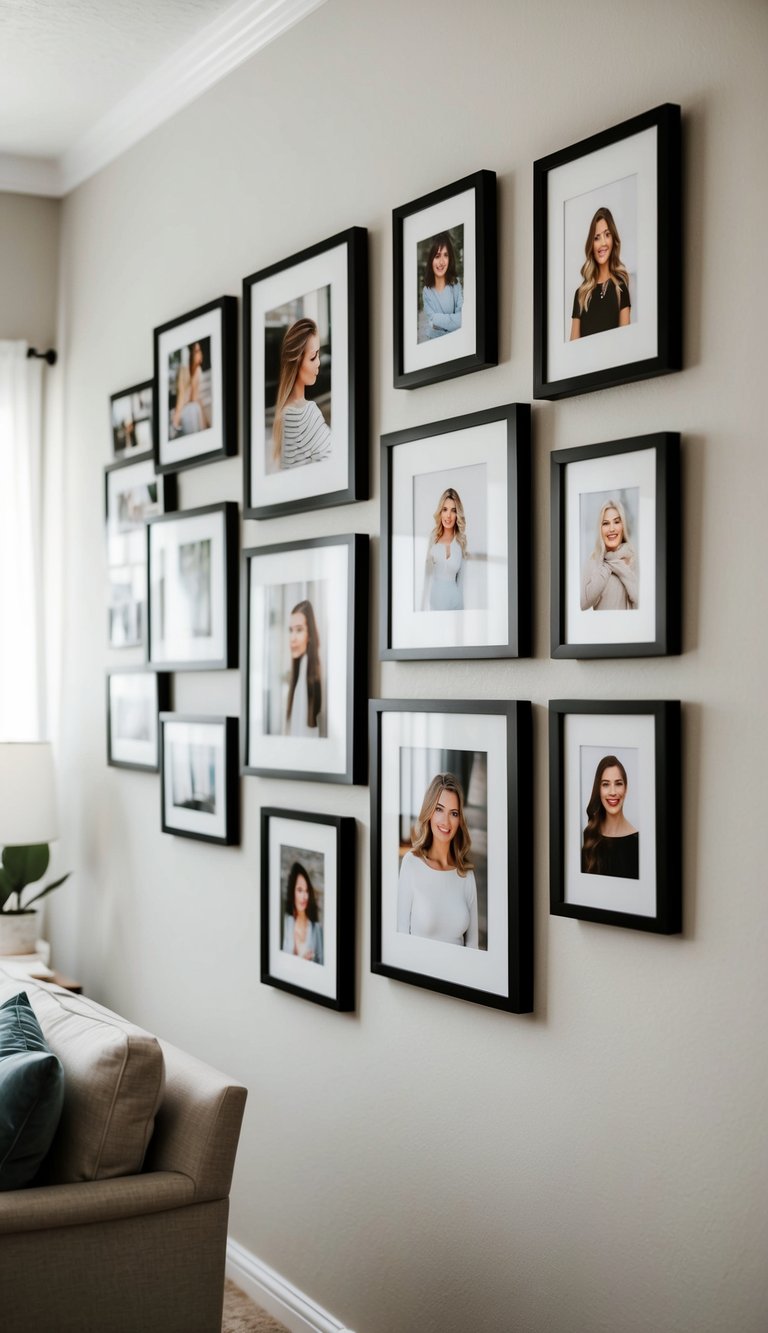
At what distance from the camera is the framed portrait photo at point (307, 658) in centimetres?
256

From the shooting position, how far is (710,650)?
1.80m

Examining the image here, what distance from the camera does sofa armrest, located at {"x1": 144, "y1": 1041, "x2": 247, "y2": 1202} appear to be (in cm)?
205

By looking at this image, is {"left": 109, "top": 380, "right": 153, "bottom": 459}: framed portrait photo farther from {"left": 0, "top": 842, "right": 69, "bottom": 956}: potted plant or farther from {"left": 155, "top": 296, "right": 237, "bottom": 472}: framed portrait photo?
{"left": 0, "top": 842, "right": 69, "bottom": 956}: potted plant

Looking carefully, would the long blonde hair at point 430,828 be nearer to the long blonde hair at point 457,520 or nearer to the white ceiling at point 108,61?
the long blonde hair at point 457,520

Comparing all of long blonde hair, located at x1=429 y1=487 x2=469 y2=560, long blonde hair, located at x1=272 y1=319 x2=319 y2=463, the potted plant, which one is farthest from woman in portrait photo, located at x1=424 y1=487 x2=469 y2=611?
the potted plant

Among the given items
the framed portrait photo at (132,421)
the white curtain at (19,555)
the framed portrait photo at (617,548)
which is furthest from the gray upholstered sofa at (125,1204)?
the white curtain at (19,555)

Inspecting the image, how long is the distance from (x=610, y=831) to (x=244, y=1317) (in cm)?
163

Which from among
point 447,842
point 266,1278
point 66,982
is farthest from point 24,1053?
point 66,982

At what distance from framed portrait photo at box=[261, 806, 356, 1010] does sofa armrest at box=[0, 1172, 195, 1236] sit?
0.64 metres

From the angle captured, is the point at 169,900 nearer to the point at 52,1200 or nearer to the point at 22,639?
the point at 22,639

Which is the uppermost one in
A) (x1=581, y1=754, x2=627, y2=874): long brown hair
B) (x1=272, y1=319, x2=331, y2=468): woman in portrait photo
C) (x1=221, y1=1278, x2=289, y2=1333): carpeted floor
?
(x1=272, y1=319, x2=331, y2=468): woman in portrait photo

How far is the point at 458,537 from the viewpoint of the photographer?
7.44 feet

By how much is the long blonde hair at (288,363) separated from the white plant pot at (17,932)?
166 cm

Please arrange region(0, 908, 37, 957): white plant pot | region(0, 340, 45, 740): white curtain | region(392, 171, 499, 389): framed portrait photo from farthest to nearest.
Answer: region(0, 340, 45, 740): white curtain → region(0, 908, 37, 957): white plant pot → region(392, 171, 499, 389): framed portrait photo
